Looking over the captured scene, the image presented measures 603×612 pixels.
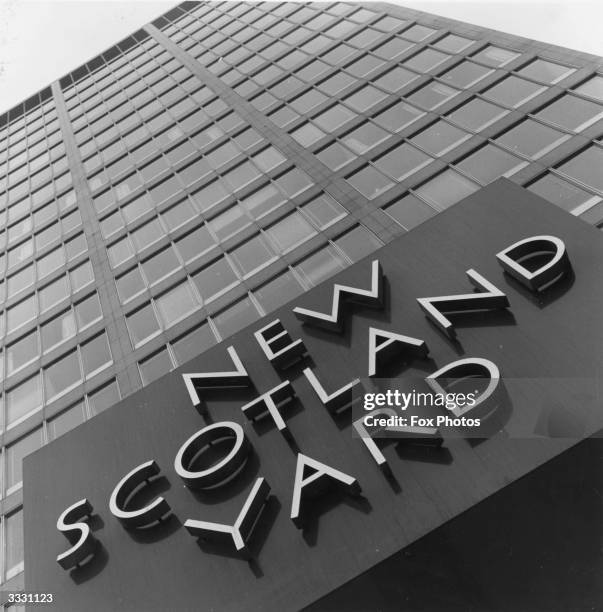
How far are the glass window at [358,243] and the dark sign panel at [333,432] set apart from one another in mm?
4801

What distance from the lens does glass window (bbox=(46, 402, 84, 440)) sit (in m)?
26.5

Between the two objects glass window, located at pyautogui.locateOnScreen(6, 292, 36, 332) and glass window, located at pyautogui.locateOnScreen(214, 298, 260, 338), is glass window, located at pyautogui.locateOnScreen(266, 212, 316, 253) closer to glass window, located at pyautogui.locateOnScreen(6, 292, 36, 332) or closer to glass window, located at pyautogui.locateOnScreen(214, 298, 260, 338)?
glass window, located at pyautogui.locateOnScreen(214, 298, 260, 338)

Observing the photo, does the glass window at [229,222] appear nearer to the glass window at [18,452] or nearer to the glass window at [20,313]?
the glass window at [20,313]

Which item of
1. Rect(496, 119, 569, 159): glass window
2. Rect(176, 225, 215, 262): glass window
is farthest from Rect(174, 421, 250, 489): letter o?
Rect(496, 119, 569, 159): glass window

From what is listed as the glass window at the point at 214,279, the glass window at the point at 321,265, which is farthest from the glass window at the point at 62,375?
Result: the glass window at the point at 321,265

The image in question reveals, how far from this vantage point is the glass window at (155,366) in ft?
84.7

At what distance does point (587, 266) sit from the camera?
55.9 feet

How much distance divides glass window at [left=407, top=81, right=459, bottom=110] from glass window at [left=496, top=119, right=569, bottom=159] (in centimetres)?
482

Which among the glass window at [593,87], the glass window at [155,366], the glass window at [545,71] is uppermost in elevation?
the glass window at [545,71]

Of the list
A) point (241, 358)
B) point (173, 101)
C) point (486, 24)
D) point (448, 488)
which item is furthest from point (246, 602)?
point (173, 101)

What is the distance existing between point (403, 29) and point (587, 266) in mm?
25795

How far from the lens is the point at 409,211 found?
26.3 metres

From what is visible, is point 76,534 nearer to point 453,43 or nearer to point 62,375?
point 62,375

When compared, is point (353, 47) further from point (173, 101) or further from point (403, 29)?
point (173, 101)
